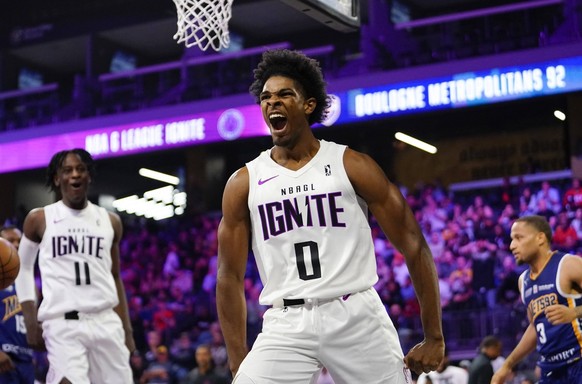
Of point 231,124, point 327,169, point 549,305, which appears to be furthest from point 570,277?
point 231,124

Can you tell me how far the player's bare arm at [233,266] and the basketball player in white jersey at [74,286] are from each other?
2357 mm

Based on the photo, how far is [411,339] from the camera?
1312 cm

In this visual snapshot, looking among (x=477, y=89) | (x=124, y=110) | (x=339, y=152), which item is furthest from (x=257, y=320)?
(x=339, y=152)

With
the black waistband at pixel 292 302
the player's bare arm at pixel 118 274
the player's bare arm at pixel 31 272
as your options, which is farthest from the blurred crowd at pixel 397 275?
the black waistband at pixel 292 302

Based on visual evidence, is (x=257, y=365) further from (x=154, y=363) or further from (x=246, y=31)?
(x=246, y=31)

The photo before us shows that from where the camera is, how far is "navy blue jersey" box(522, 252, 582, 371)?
6.32 metres

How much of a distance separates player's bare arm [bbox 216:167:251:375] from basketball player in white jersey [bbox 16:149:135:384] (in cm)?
236

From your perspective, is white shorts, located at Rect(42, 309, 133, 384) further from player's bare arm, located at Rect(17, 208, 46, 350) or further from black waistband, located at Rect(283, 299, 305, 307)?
black waistband, located at Rect(283, 299, 305, 307)

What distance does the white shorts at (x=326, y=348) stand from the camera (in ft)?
12.8

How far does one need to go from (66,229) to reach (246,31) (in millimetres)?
20437

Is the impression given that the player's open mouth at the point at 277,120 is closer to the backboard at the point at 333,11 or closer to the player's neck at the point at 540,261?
the backboard at the point at 333,11

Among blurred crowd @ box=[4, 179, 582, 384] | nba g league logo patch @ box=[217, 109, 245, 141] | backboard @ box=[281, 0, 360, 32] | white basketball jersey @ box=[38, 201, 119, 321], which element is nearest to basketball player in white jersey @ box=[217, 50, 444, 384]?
backboard @ box=[281, 0, 360, 32]

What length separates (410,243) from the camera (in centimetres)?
406

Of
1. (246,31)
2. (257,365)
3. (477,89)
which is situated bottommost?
(257,365)
